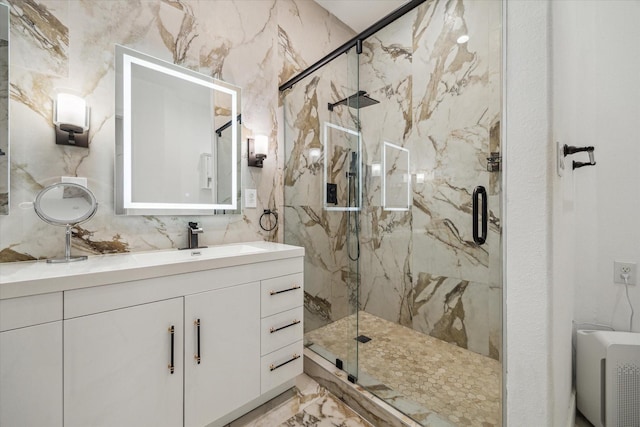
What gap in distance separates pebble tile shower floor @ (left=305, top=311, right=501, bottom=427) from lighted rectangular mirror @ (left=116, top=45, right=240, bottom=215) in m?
1.33

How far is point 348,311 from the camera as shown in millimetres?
1952

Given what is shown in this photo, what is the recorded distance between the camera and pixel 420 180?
2057 mm

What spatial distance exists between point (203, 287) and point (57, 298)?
0.49m

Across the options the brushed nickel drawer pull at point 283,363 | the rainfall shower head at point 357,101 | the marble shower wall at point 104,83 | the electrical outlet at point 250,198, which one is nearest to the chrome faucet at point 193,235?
the marble shower wall at point 104,83

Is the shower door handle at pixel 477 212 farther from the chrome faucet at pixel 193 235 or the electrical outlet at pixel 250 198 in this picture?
the chrome faucet at pixel 193 235

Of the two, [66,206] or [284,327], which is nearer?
[66,206]

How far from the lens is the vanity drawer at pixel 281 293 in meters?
1.47

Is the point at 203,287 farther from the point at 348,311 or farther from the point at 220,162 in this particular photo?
the point at 348,311

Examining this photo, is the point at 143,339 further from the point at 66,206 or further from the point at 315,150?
the point at 315,150

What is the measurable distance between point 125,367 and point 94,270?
0.40m

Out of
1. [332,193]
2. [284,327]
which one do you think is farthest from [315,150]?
[284,327]

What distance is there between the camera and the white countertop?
0.86m

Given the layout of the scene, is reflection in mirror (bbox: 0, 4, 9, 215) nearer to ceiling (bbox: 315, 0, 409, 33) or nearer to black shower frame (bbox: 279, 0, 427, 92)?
black shower frame (bbox: 279, 0, 427, 92)

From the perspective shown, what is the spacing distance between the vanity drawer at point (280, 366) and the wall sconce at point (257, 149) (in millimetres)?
1307
